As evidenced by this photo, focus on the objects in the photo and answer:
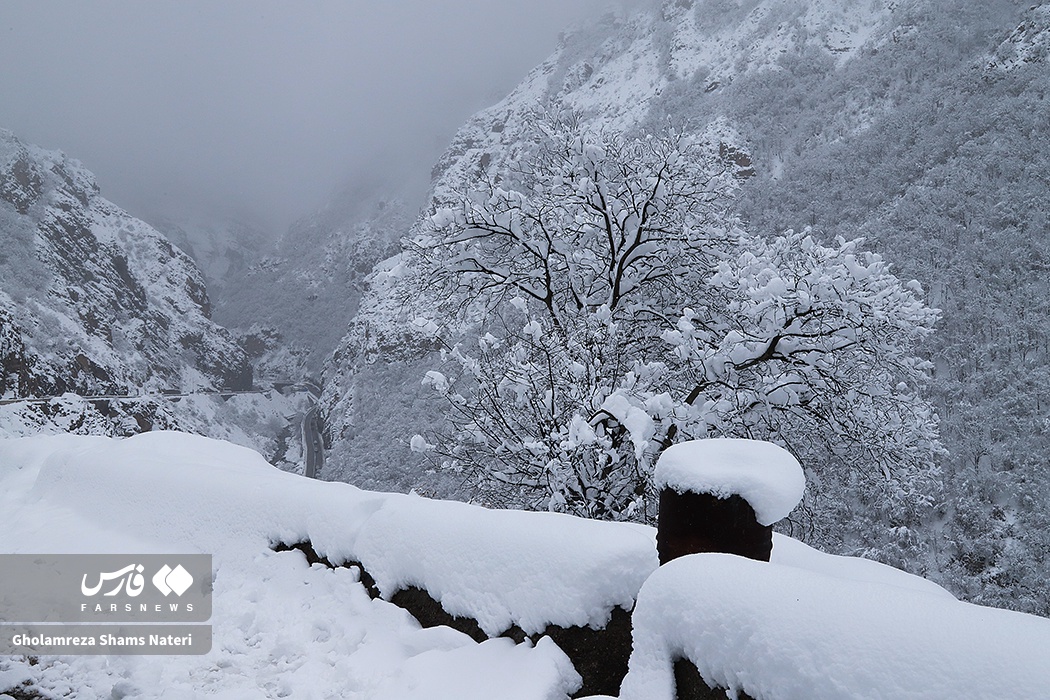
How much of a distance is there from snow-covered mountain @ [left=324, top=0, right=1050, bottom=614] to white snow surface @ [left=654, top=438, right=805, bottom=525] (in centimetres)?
551

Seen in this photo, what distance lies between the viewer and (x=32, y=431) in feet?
80.9

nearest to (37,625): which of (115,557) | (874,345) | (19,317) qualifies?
(115,557)

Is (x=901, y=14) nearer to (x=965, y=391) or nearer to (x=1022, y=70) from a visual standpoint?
(x=1022, y=70)

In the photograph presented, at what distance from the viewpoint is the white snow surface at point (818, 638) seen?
1.33m

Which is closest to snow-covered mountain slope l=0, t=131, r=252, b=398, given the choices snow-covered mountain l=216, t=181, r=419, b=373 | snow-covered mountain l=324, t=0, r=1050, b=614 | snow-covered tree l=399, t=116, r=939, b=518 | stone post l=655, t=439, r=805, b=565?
snow-covered mountain l=216, t=181, r=419, b=373

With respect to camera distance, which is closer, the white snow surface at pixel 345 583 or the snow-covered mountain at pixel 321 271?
the white snow surface at pixel 345 583

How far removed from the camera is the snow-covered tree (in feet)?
17.4

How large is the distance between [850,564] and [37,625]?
16.4ft
